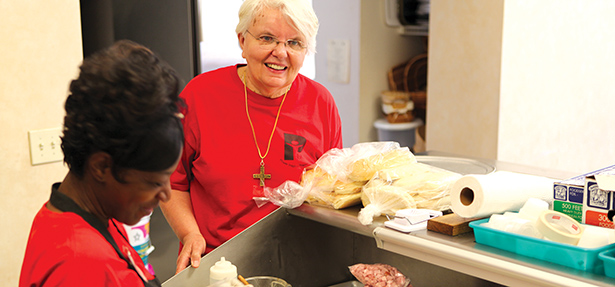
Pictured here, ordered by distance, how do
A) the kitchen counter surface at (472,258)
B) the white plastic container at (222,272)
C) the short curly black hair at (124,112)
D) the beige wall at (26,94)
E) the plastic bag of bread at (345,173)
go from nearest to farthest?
the short curly black hair at (124,112), the kitchen counter surface at (472,258), the white plastic container at (222,272), the plastic bag of bread at (345,173), the beige wall at (26,94)

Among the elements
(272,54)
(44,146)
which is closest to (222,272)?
(272,54)

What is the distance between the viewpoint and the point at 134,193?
0.85m

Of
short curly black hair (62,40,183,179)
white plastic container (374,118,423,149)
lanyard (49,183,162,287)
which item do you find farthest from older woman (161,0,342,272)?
white plastic container (374,118,423,149)

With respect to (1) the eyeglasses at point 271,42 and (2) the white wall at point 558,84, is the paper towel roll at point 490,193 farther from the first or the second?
(2) the white wall at point 558,84

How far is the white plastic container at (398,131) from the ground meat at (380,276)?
274 cm

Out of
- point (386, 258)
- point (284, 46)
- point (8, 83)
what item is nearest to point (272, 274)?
point (386, 258)

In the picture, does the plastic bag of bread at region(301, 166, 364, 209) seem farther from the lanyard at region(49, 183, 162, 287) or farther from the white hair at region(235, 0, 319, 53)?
the lanyard at region(49, 183, 162, 287)

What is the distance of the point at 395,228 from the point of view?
127 cm

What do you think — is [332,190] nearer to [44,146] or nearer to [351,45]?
[44,146]

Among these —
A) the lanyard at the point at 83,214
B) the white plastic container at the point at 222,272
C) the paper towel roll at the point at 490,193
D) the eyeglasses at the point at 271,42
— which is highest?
the eyeglasses at the point at 271,42

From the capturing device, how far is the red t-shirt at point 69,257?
2.59 feet

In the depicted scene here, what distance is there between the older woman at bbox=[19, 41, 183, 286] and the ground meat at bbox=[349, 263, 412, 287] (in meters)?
0.69

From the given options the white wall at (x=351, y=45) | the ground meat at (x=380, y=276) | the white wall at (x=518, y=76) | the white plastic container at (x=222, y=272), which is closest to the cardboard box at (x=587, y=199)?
the ground meat at (x=380, y=276)

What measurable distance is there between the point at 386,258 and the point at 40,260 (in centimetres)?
106
